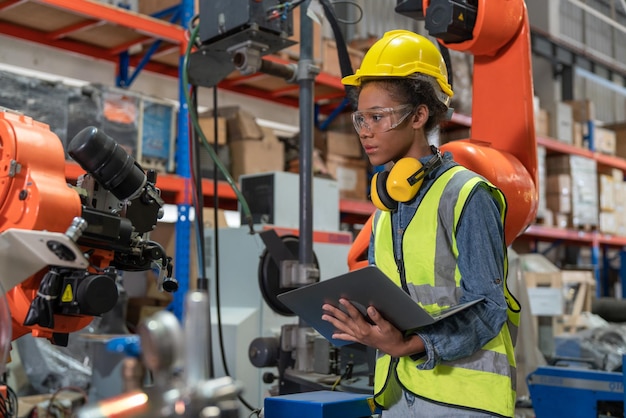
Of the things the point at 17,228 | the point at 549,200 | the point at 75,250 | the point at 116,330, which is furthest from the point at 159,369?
the point at 549,200

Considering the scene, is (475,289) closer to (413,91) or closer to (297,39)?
(413,91)

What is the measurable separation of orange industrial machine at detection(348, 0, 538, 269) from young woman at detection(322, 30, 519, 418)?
425 mm

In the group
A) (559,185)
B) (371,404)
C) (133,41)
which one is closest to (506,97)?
(371,404)

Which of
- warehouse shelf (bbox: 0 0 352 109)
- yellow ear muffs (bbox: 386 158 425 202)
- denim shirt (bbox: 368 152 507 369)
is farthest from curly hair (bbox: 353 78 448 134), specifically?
warehouse shelf (bbox: 0 0 352 109)

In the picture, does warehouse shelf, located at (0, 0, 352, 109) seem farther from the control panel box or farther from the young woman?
the young woman

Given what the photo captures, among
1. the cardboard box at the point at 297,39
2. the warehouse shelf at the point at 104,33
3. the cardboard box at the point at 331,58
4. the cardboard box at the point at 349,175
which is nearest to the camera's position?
the warehouse shelf at the point at 104,33

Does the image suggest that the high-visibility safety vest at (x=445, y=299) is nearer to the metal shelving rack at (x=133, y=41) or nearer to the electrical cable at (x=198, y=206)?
the electrical cable at (x=198, y=206)

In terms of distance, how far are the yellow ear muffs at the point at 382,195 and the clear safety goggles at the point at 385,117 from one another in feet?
0.35

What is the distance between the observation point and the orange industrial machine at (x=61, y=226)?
1.22 meters

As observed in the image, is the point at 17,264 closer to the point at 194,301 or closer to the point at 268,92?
the point at 194,301

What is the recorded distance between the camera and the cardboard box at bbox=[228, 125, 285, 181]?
455 cm

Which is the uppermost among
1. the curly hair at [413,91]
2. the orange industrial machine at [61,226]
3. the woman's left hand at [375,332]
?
the curly hair at [413,91]

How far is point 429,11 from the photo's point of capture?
2143 millimetres

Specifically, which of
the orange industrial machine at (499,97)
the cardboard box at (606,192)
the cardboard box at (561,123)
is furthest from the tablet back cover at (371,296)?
the cardboard box at (606,192)
